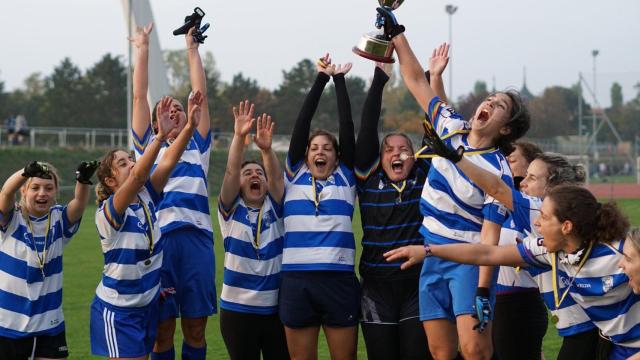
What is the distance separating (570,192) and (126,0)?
2430 cm

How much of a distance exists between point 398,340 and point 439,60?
200 cm

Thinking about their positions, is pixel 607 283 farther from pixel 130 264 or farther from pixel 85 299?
pixel 85 299

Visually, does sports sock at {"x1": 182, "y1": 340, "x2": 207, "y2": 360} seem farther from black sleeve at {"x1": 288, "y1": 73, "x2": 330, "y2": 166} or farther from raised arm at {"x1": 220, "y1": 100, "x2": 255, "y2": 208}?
black sleeve at {"x1": 288, "y1": 73, "x2": 330, "y2": 166}

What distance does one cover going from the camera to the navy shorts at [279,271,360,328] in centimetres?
514

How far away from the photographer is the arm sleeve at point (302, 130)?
541cm

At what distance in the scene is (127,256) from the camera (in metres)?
5.02

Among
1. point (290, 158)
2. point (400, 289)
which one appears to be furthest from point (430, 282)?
point (290, 158)

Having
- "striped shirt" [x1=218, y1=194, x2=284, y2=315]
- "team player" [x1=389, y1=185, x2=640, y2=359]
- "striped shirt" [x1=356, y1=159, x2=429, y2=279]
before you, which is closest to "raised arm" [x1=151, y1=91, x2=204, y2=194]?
"striped shirt" [x1=218, y1=194, x2=284, y2=315]

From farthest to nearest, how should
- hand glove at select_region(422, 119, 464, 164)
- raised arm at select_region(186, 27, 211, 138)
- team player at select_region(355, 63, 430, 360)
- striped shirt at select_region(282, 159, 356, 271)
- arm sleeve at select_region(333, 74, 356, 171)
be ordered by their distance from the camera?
raised arm at select_region(186, 27, 211, 138) < arm sleeve at select_region(333, 74, 356, 171) < striped shirt at select_region(282, 159, 356, 271) < team player at select_region(355, 63, 430, 360) < hand glove at select_region(422, 119, 464, 164)

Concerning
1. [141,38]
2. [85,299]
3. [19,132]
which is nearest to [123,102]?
[19,132]

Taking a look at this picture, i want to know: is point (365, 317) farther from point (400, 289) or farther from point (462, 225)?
point (462, 225)

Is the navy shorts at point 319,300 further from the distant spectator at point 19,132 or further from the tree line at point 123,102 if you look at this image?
the tree line at point 123,102

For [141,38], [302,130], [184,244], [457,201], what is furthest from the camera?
[141,38]

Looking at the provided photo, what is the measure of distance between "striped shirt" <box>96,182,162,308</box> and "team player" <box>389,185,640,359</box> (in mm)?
1850
